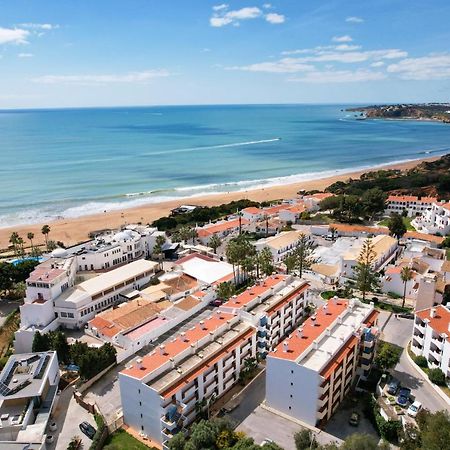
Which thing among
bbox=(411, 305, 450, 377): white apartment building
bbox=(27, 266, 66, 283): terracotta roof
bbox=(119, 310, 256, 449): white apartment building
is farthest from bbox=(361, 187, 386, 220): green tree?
bbox=(27, 266, 66, 283): terracotta roof

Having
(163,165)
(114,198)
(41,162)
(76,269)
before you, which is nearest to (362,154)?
(163,165)

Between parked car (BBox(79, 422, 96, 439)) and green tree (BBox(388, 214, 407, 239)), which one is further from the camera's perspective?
green tree (BBox(388, 214, 407, 239))

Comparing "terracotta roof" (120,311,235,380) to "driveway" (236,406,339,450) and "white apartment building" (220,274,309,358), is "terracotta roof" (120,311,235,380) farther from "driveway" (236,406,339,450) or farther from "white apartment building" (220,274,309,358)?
"driveway" (236,406,339,450)

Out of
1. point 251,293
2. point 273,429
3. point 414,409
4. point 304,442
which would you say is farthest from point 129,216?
point 414,409

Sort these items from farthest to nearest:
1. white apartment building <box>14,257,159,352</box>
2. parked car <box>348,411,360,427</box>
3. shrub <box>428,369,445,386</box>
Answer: white apartment building <box>14,257,159,352</box> → shrub <box>428,369,445,386</box> → parked car <box>348,411,360,427</box>

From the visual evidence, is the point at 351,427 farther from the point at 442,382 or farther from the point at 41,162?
the point at 41,162

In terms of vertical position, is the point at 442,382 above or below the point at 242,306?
below

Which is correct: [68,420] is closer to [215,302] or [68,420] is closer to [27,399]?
[27,399]
